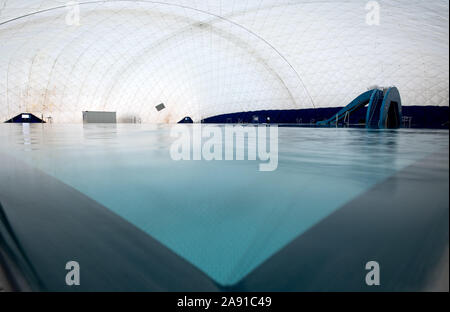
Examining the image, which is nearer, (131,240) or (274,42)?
(131,240)

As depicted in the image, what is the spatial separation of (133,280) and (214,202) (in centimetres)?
104

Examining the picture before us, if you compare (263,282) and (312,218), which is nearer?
(263,282)

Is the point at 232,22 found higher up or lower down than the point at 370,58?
higher up

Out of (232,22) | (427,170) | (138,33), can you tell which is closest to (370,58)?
(232,22)

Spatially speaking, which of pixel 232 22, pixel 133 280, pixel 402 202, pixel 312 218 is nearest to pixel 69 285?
pixel 133 280

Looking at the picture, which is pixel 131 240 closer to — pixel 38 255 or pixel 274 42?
pixel 38 255

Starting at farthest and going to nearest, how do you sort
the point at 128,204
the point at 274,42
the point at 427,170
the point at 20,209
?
the point at 274,42 < the point at 427,170 < the point at 20,209 < the point at 128,204

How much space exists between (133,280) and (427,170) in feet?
13.4

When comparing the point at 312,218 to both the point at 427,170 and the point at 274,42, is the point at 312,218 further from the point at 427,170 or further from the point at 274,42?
the point at 274,42

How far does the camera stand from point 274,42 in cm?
4612

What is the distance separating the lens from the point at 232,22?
4225cm

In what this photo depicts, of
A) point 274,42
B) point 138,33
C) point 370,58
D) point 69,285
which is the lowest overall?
point 69,285

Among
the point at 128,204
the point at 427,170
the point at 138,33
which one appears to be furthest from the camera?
the point at 138,33

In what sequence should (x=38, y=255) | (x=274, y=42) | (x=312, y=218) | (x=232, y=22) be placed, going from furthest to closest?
(x=274, y=42), (x=232, y=22), (x=312, y=218), (x=38, y=255)
